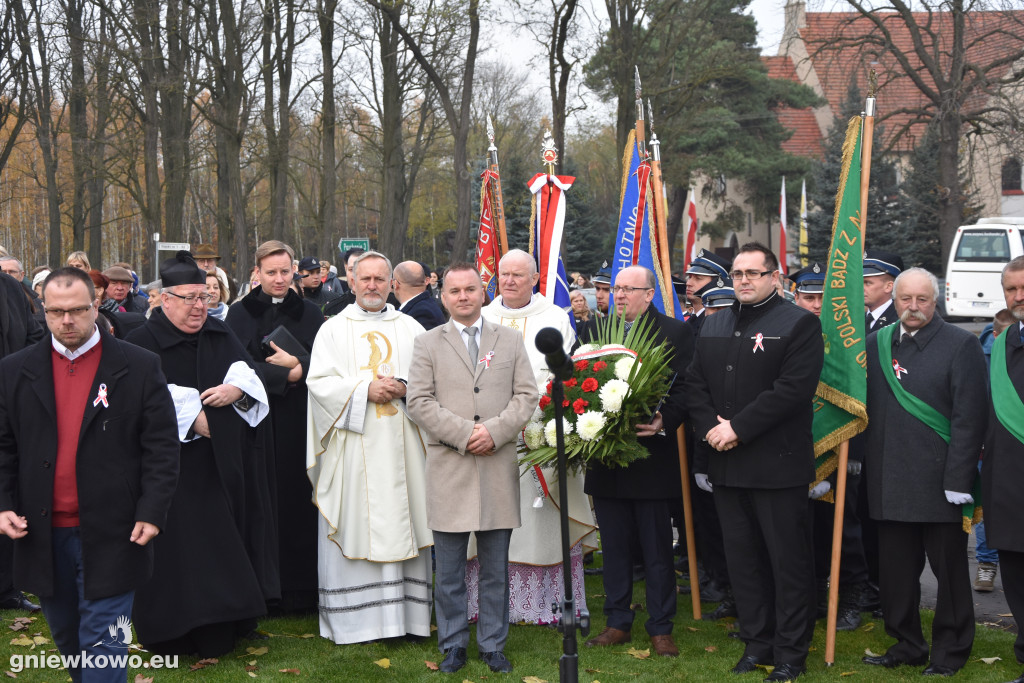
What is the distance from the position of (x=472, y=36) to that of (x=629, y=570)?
15.2 m

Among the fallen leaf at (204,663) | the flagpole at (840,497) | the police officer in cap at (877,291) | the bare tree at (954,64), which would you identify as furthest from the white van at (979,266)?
the fallen leaf at (204,663)

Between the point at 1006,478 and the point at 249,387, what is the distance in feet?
13.6

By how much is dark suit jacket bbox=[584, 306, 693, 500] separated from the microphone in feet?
7.12

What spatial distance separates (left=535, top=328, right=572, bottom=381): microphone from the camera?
3861 millimetres

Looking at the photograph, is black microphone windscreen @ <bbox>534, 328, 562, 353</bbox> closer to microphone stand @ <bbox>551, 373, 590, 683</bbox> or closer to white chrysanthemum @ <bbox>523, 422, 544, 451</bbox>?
microphone stand @ <bbox>551, 373, 590, 683</bbox>

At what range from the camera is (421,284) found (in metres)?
7.94

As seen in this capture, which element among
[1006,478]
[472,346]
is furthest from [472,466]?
[1006,478]

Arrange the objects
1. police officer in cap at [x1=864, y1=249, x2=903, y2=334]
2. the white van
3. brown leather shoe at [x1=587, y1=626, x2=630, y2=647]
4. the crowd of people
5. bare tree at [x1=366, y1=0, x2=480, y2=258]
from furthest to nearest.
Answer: the white van → bare tree at [x1=366, y1=0, x2=480, y2=258] → police officer in cap at [x1=864, y1=249, x2=903, y2=334] → brown leather shoe at [x1=587, y1=626, x2=630, y2=647] → the crowd of people

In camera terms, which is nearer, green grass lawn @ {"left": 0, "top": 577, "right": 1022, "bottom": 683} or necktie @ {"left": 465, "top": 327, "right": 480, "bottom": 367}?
green grass lawn @ {"left": 0, "top": 577, "right": 1022, "bottom": 683}

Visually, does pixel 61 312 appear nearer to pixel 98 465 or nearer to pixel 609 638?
pixel 98 465

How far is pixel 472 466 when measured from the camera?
591 cm

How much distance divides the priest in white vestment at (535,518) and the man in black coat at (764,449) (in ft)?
3.66

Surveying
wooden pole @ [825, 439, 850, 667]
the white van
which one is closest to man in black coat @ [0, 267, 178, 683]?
wooden pole @ [825, 439, 850, 667]

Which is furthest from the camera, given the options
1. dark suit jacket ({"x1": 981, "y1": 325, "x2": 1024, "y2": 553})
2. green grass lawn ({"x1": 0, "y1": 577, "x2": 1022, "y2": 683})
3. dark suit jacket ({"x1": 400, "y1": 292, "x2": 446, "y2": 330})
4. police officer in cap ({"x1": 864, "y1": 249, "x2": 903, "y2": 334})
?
dark suit jacket ({"x1": 400, "y1": 292, "x2": 446, "y2": 330})
